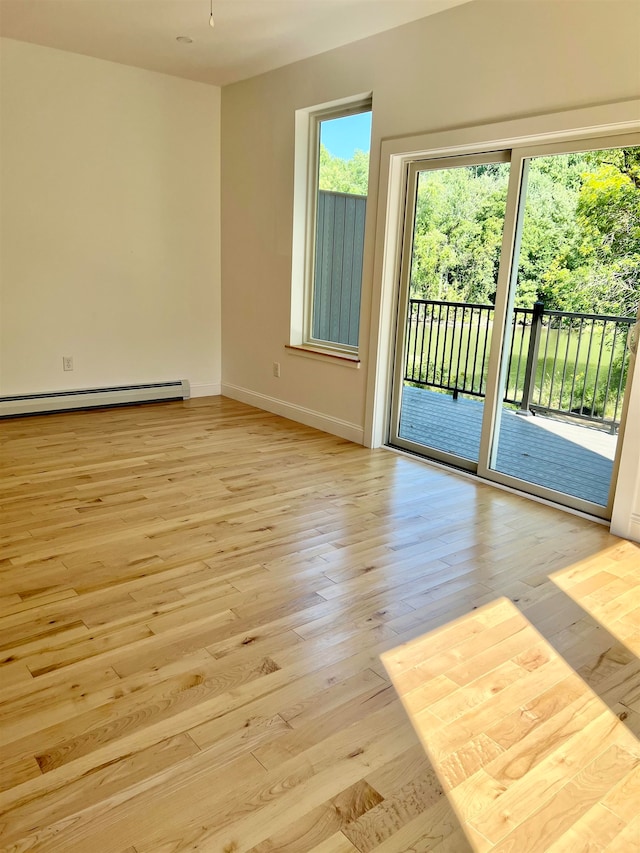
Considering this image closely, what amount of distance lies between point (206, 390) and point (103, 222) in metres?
1.72

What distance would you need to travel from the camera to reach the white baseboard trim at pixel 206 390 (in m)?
5.95

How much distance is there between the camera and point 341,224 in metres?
4.84

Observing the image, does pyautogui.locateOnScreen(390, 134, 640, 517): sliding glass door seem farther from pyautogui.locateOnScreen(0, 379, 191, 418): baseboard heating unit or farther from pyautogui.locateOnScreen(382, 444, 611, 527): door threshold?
pyautogui.locateOnScreen(0, 379, 191, 418): baseboard heating unit

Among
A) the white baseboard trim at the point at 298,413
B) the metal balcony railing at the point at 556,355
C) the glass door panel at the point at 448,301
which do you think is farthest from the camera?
the white baseboard trim at the point at 298,413

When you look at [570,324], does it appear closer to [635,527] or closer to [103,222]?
[635,527]

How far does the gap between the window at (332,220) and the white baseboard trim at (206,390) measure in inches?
48.1

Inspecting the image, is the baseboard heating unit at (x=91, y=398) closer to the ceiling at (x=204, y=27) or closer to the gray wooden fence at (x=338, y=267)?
the gray wooden fence at (x=338, y=267)

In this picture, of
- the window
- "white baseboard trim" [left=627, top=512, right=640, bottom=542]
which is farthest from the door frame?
the window

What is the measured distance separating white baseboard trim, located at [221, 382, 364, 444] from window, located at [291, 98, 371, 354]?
536mm

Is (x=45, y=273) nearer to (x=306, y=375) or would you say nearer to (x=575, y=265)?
(x=306, y=375)

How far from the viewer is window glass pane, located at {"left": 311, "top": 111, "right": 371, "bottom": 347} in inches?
181

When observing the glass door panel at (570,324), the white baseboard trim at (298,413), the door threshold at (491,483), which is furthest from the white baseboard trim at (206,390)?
the glass door panel at (570,324)

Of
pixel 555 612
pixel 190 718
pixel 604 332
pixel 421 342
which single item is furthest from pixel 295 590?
pixel 421 342

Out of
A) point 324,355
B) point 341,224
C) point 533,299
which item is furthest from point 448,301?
point 341,224
